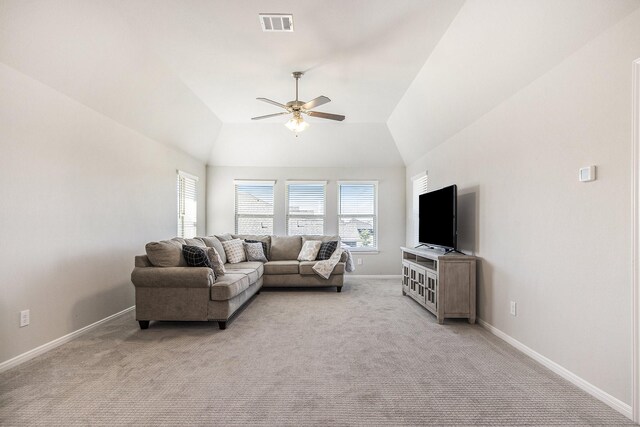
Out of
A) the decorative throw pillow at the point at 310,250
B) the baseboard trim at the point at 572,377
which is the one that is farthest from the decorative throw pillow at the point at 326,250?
the baseboard trim at the point at 572,377

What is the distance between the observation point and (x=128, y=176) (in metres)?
4.13

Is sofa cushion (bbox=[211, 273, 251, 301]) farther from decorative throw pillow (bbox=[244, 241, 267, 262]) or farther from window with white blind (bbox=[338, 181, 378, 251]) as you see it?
window with white blind (bbox=[338, 181, 378, 251])

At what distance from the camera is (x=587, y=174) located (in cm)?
216

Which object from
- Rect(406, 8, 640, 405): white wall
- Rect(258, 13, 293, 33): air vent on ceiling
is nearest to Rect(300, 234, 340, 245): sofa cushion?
Rect(406, 8, 640, 405): white wall

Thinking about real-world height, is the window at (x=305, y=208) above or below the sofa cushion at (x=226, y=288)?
above

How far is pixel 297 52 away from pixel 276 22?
542 mm

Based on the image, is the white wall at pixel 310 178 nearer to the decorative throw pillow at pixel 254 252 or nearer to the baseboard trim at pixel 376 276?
the baseboard trim at pixel 376 276

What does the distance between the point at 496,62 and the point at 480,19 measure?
43 centimetres

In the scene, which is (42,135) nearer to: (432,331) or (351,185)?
(432,331)

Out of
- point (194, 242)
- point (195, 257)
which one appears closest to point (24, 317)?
point (195, 257)

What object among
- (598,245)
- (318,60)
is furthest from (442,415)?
(318,60)

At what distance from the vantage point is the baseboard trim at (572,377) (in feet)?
6.35

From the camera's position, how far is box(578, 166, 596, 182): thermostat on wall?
213cm

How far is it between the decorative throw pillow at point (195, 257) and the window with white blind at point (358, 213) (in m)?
3.71
